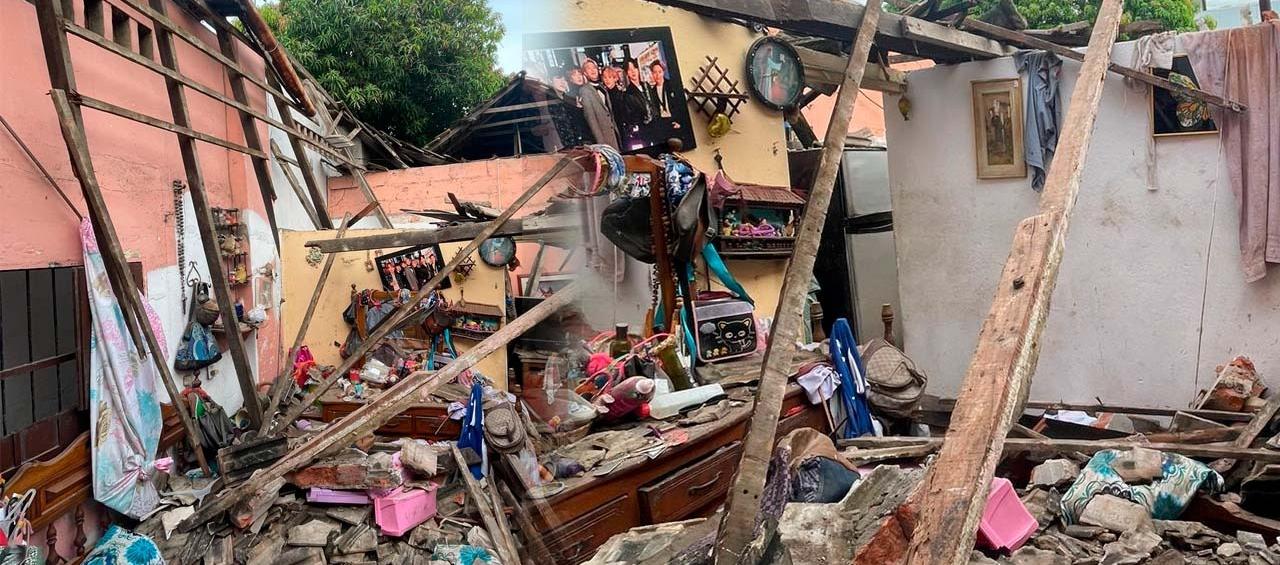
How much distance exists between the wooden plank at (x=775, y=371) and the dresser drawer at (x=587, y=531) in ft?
5.24

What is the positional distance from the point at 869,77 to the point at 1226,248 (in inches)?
132

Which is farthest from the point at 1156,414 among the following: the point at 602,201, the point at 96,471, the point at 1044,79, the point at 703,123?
the point at 96,471

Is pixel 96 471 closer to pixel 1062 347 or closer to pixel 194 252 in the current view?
pixel 194 252

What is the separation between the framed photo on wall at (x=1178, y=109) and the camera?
6.53 metres

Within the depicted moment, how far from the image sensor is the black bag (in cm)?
437

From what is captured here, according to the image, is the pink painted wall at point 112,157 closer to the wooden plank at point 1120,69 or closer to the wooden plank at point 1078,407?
the wooden plank at point 1078,407

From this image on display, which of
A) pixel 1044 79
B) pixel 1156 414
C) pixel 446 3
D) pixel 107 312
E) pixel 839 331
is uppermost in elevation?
pixel 446 3

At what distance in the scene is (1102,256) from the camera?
714cm

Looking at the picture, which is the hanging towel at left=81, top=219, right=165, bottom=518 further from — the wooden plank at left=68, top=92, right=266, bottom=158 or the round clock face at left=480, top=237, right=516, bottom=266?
the round clock face at left=480, top=237, right=516, bottom=266

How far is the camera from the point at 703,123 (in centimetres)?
606

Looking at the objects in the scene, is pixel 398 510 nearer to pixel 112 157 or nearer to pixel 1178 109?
pixel 112 157

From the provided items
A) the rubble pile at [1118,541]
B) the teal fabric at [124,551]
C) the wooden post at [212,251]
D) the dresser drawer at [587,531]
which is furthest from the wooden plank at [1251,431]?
the teal fabric at [124,551]

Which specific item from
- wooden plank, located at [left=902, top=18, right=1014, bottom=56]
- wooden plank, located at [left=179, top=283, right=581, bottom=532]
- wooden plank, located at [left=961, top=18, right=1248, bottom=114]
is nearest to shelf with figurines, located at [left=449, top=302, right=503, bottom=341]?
wooden plank, located at [left=179, top=283, right=581, bottom=532]

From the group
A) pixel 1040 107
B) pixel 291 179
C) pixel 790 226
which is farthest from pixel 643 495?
pixel 291 179
